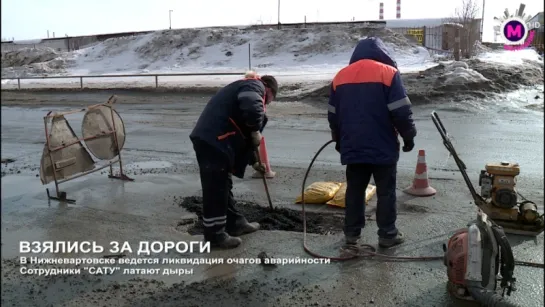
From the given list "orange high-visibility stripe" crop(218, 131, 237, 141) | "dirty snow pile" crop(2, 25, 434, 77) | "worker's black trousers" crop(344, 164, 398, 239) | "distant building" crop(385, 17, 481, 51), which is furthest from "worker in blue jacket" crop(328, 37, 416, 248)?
"dirty snow pile" crop(2, 25, 434, 77)

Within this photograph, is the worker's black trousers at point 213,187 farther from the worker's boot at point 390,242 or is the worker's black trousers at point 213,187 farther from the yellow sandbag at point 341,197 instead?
the yellow sandbag at point 341,197

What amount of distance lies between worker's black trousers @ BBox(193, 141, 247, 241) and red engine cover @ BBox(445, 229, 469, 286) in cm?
195

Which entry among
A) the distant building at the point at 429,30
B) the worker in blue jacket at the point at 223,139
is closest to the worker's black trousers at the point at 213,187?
the worker in blue jacket at the point at 223,139

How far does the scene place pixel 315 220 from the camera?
5.36 metres

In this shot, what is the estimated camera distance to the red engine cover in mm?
3357

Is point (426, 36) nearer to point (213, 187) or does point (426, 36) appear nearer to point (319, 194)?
point (319, 194)

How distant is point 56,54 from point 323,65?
25.8 meters

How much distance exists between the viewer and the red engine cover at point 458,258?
11.0 feet

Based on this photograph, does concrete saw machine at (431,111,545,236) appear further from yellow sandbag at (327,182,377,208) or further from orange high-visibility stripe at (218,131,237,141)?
orange high-visibility stripe at (218,131,237,141)

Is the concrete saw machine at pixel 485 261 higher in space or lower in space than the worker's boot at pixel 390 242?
higher

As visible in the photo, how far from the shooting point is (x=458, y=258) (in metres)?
3.39

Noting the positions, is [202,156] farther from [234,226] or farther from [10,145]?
[10,145]

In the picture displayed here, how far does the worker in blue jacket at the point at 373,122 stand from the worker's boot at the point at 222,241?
104 centimetres

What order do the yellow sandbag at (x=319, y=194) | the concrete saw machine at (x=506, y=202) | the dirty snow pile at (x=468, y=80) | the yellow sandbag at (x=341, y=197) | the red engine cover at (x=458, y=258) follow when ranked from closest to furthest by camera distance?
the red engine cover at (x=458, y=258), the concrete saw machine at (x=506, y=202), the yellow sandbag at (x=341, y=197), the yellow sandbag at (x=319, y=194), the dirty snow pile at (x=468, y=80)
